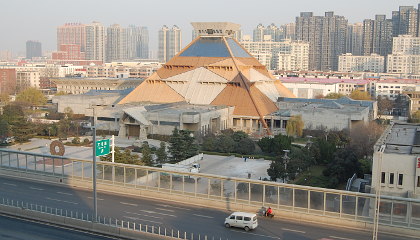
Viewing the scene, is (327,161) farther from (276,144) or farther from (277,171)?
(277,171)

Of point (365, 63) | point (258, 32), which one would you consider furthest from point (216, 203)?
point (258, 32)

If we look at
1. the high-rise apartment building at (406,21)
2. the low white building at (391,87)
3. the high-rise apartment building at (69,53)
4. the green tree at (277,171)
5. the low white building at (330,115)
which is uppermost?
the high-rise apartment building at (406,21)

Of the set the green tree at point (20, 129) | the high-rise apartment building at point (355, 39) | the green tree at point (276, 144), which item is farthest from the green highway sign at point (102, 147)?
the high-rise apartment building at point (355, 39)

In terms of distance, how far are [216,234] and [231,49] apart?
160 feet

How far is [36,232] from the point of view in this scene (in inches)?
693

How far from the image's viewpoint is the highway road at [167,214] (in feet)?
57.2

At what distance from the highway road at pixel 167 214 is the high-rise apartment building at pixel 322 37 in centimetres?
13419

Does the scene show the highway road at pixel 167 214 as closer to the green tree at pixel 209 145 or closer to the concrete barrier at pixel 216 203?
the concrete barrier at pixel 216 203

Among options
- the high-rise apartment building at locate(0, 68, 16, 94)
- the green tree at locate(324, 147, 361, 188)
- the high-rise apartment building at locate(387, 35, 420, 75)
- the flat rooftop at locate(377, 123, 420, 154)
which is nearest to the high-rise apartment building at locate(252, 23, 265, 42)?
the high-rise apartment building at locate(387, 35, 420, 75)

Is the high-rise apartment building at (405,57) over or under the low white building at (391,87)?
over

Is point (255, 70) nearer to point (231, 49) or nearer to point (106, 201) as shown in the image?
point (231, 49)

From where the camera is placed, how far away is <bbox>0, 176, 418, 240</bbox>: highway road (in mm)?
17438

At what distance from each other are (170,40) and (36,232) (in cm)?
15816

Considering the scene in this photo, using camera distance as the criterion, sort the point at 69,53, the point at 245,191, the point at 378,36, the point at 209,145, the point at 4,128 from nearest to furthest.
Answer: the point at 245,191 < the point at 209,145 < the point at 4,128 < the point at 378,36 < the point at 69,53
